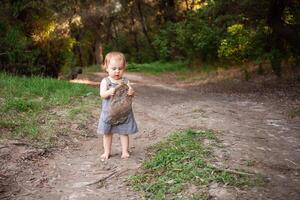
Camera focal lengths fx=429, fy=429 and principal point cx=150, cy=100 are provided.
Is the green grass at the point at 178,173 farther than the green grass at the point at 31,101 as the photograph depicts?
No

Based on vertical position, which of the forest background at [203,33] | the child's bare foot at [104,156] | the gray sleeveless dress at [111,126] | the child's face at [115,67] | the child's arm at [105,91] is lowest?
the child's bare foot at [104,156]

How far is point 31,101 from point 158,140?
3.42 m

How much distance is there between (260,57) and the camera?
42.2ft

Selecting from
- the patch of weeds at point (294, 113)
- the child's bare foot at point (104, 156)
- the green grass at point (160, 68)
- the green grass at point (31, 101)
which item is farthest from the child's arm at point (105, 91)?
the green grass at point (160, 68)

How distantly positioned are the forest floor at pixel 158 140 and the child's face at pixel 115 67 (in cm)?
118

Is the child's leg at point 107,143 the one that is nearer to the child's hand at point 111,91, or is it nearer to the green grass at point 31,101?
the child's hand at point 111,91

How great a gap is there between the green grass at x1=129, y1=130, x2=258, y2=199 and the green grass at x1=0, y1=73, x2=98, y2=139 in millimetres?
2395

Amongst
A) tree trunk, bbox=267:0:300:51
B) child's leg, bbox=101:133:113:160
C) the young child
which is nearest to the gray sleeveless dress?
the young child

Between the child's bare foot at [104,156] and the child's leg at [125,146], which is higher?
the child's leg at [125,146]

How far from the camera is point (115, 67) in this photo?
5852 mm

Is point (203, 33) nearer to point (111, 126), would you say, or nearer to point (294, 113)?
point (294, 113)

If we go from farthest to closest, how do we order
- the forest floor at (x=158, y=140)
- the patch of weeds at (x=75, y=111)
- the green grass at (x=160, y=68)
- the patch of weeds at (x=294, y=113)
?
the green grass at (x=160, y=68)
the patch of weeds at (x=294, y=113)
the patch of weeds at (x=75, y=111)
the forest floor at (x=158, y=140)

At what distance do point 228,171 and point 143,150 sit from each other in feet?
5.87

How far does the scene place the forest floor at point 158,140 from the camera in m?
4.87
